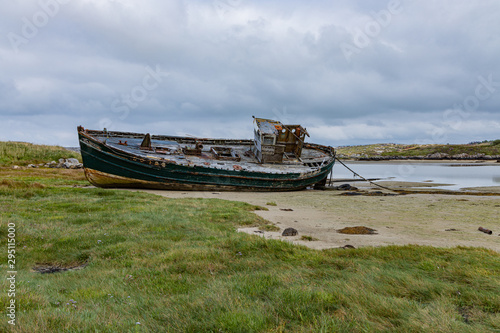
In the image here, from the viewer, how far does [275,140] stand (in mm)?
32625

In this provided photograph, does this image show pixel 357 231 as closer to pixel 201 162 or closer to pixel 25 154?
pixel 201 162

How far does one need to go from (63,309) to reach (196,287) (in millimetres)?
1940

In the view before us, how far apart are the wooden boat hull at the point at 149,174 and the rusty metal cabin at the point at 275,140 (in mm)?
4558

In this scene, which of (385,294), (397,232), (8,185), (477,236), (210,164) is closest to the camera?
(385,294)

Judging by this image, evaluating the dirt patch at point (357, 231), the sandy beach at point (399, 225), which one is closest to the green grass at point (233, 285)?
the sandy beach at point (399, 225)

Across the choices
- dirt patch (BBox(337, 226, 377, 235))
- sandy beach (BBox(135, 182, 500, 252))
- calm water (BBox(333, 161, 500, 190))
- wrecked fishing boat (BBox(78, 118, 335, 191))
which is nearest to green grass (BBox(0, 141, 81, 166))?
wrecked fishing boat (BBox(78, 118, 335, 191))

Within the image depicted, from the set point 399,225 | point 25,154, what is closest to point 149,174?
point 399,225

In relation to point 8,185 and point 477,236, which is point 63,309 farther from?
point 8,185

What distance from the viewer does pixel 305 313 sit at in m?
3.78

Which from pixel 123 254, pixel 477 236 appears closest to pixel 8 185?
pixel 123 254

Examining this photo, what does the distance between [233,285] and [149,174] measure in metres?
22.3

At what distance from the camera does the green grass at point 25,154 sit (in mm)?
40162

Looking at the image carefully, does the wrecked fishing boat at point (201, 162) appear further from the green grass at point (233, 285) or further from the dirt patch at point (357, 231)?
the dirt patch at point (357, 231)

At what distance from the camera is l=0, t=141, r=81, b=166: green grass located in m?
40.2
